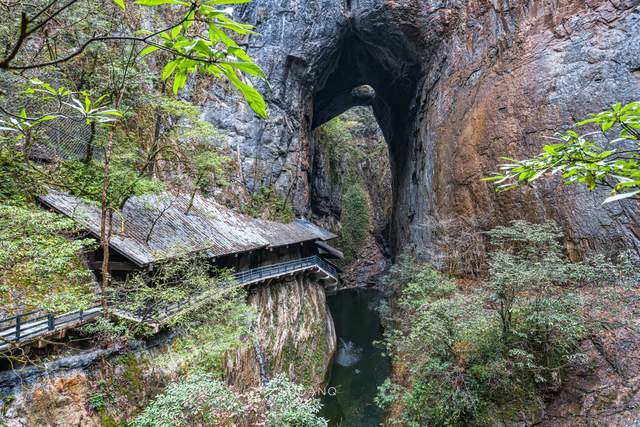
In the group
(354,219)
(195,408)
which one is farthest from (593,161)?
(354,219)

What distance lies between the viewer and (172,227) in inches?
470

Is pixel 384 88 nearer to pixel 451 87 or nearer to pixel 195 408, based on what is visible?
pixel 451 87

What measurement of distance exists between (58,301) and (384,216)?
36124mm

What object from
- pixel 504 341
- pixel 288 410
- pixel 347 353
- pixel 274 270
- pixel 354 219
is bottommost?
pixel 347 353

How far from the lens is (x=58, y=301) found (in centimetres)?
658

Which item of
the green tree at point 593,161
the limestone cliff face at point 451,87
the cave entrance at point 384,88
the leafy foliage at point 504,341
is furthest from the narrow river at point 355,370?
the green tree at point 593,161

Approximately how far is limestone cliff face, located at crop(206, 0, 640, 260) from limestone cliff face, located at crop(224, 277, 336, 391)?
683 cm

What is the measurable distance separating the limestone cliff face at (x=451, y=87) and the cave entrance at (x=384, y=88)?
0.34ft

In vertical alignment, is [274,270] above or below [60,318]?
below

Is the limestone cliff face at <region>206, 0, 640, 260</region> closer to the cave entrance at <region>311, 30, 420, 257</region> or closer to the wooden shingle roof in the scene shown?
the cave entrance at <region>311, 30, 420, 257</region>

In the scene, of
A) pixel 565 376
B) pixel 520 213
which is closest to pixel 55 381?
pixel 565 376

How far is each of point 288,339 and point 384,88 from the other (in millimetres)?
19519

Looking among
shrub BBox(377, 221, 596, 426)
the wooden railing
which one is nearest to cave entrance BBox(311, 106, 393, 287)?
the wooden railing

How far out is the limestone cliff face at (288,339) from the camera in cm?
1223
